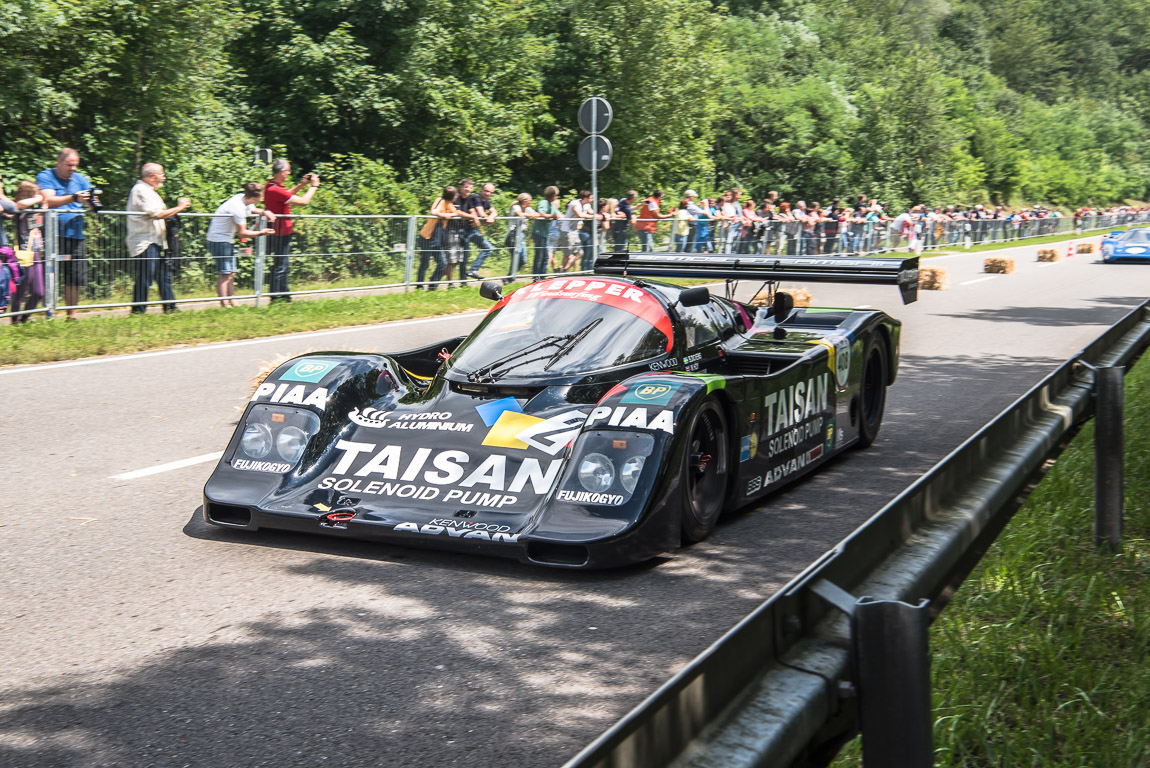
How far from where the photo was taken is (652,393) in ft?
18.3

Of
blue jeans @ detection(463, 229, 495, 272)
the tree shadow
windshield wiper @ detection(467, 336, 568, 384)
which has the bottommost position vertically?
the tree shadow

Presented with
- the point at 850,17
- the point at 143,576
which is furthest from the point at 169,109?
the point at 850,17

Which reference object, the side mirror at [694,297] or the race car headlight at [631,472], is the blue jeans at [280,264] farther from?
the race car headlight at [631,472]

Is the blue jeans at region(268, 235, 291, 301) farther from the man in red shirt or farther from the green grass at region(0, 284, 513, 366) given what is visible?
the green grass at region(0, 284, 513, 366)

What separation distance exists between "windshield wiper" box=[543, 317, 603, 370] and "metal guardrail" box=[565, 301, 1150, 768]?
321 centimetres

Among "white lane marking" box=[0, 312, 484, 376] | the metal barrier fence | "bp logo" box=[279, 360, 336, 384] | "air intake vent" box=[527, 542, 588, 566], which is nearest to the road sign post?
the metal barrier fence

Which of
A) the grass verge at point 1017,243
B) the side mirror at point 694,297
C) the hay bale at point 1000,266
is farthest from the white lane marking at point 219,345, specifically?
the grass verge at point 1017,243

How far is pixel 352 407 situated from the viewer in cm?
609

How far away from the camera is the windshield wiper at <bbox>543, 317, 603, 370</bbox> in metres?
6.36

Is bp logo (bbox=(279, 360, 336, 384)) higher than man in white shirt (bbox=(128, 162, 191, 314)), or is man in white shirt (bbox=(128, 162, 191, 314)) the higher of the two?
man in white shirt (bbox=(128, 162, 191, 314))

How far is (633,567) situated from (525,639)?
1.04m

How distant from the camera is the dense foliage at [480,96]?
19812 millimetres

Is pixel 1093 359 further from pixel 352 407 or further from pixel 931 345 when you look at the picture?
pixel 931 345

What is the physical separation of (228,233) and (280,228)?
2.80ft
